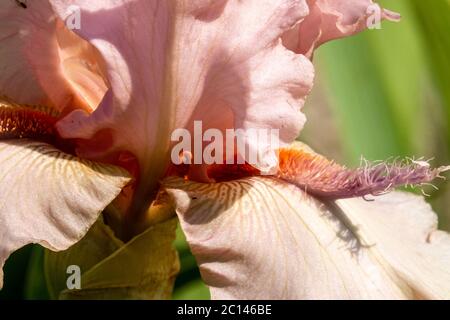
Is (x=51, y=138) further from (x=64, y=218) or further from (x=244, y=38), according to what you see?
(x=244, y=38)

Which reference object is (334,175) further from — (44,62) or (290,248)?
(44,62)

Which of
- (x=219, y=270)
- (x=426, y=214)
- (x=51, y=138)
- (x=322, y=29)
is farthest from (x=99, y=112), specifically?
(x=426, y=214)

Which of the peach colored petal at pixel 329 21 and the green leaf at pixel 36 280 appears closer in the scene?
the peach colored petal at pixel 329 21

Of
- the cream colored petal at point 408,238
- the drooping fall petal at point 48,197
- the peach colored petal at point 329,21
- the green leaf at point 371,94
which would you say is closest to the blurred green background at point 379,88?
the green leaf at point 371,94

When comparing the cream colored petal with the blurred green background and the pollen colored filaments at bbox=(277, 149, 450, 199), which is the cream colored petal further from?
the blurred green background

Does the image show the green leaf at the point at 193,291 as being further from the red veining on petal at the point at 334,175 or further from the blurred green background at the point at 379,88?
the red veining on petal at the point at 334,175
